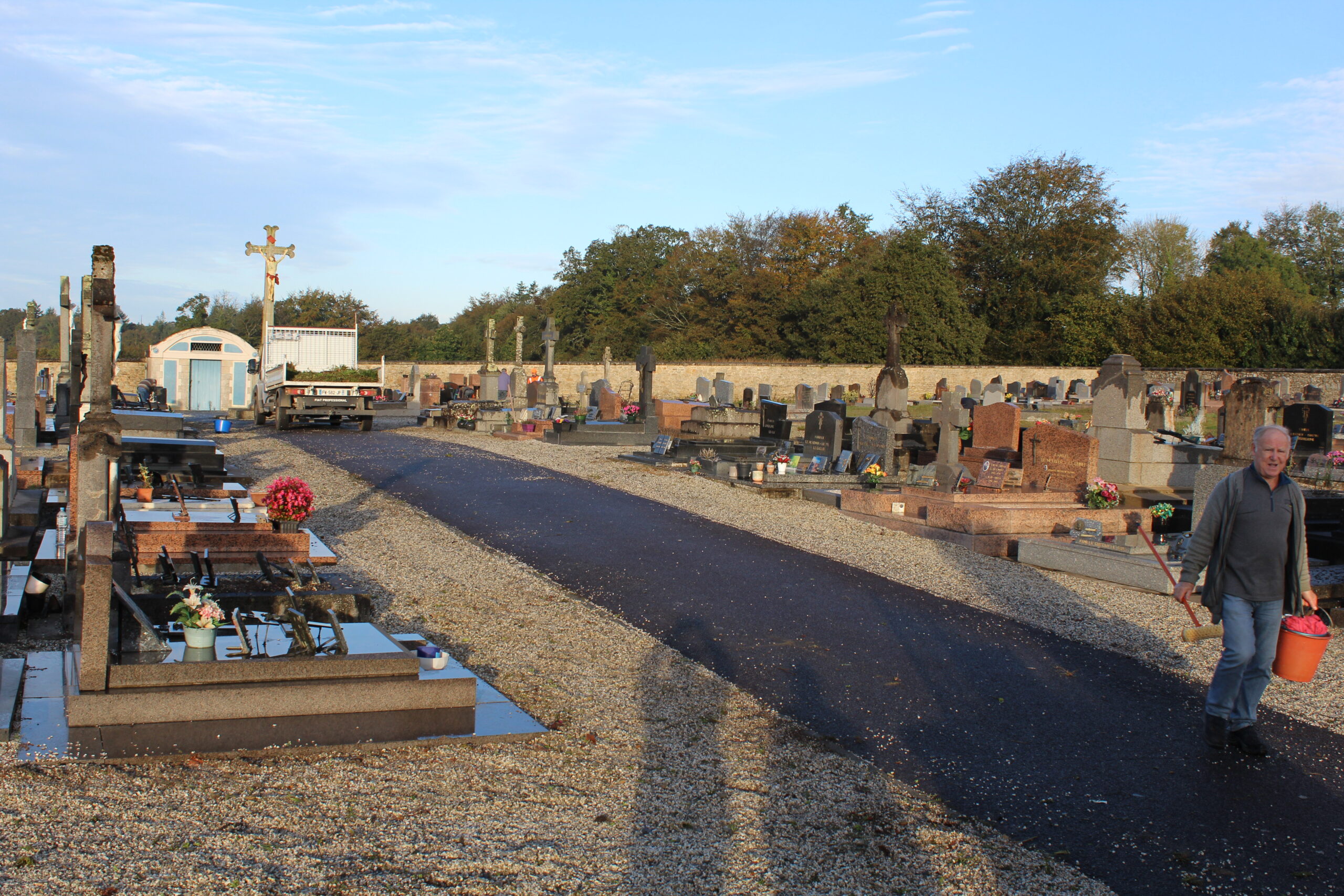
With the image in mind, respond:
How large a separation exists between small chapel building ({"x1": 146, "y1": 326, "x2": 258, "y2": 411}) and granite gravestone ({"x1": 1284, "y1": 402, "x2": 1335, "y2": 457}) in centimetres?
2962

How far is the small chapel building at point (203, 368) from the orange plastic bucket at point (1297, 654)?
3362 cm

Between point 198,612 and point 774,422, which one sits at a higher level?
point 774,422

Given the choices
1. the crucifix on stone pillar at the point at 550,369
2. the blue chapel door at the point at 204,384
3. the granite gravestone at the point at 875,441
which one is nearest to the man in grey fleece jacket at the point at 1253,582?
the granite gravestone at the point at 875,441

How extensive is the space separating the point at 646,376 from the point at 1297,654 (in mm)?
19425

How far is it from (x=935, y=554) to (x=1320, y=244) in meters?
64.5

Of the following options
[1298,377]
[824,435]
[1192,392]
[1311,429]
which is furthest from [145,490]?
[1298,377]

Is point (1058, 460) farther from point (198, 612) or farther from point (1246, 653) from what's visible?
point (198, 612)

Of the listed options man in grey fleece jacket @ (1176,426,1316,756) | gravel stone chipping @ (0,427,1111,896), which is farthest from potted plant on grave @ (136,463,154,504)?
man in grey fleece jacket @ (1176,426,1316,756)

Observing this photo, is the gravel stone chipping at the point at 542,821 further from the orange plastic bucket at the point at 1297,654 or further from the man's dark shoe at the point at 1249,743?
the orange plastic bucket at the point at 1297,654

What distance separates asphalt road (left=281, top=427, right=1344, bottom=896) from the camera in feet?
13.4

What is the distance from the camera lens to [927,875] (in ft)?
12.2

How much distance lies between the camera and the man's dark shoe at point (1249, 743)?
5.06 metres

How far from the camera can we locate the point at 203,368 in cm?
3469

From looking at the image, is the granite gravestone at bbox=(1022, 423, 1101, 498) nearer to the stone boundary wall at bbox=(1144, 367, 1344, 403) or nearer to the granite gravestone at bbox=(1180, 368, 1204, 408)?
the granite gravestone at bbox=(1180, 368, 1204, 408)
